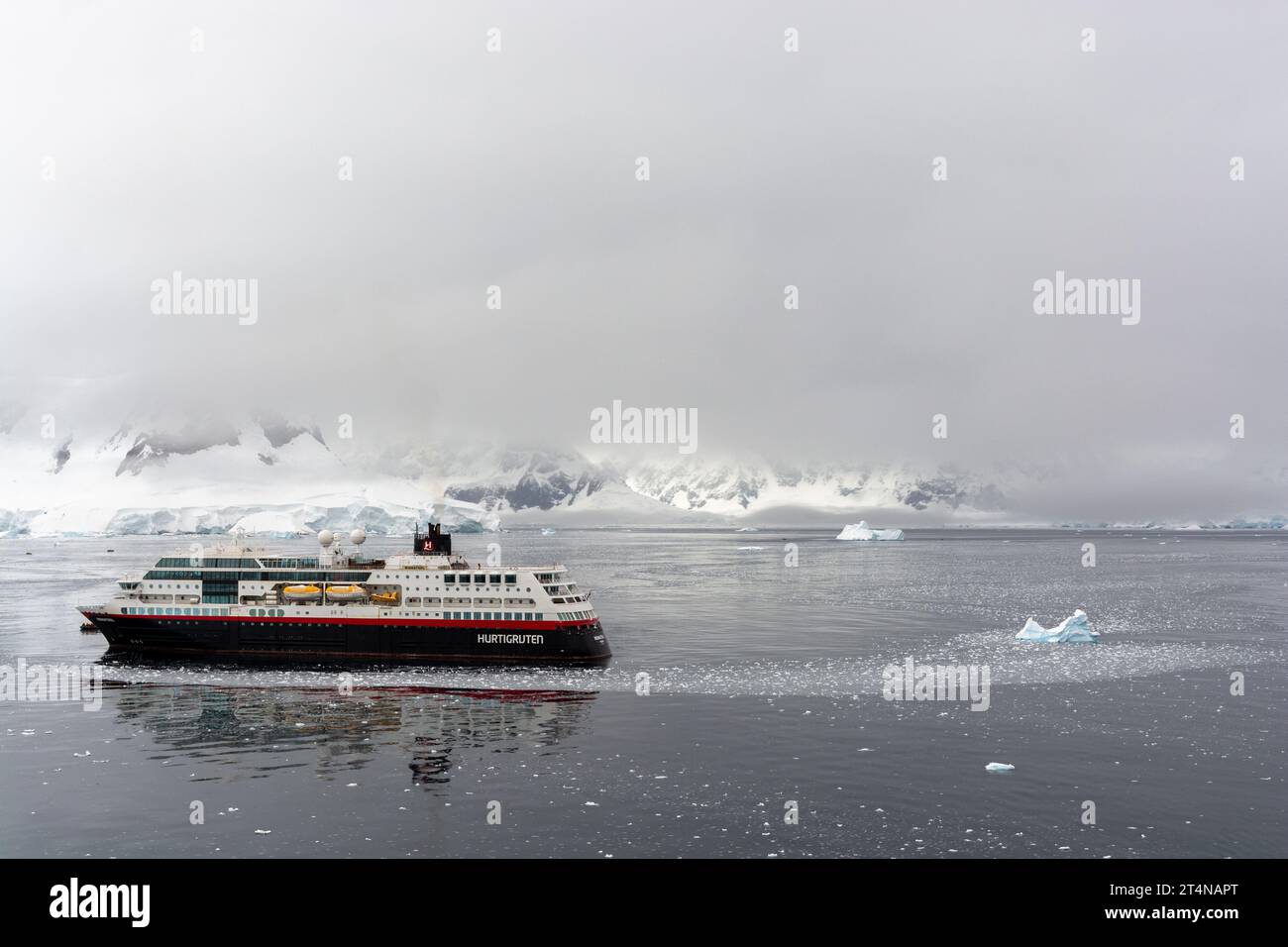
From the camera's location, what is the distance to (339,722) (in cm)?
4581

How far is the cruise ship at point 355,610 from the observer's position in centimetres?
6231

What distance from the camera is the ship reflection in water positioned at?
39000 millimetres

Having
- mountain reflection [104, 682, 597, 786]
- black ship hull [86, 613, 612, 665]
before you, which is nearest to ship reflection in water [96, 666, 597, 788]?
mountain reflection [104, 682, 597, 786]

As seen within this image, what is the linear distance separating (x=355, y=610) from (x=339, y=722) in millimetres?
18773

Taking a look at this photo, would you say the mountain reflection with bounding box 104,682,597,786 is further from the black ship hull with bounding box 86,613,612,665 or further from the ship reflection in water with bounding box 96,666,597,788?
the black ship hull with bounding box 86,613,612,665

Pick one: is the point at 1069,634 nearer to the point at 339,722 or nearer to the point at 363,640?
the point at 363,640

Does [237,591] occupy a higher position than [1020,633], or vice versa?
[237,591]

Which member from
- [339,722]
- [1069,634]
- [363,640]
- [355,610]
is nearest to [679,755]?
[339,722]
